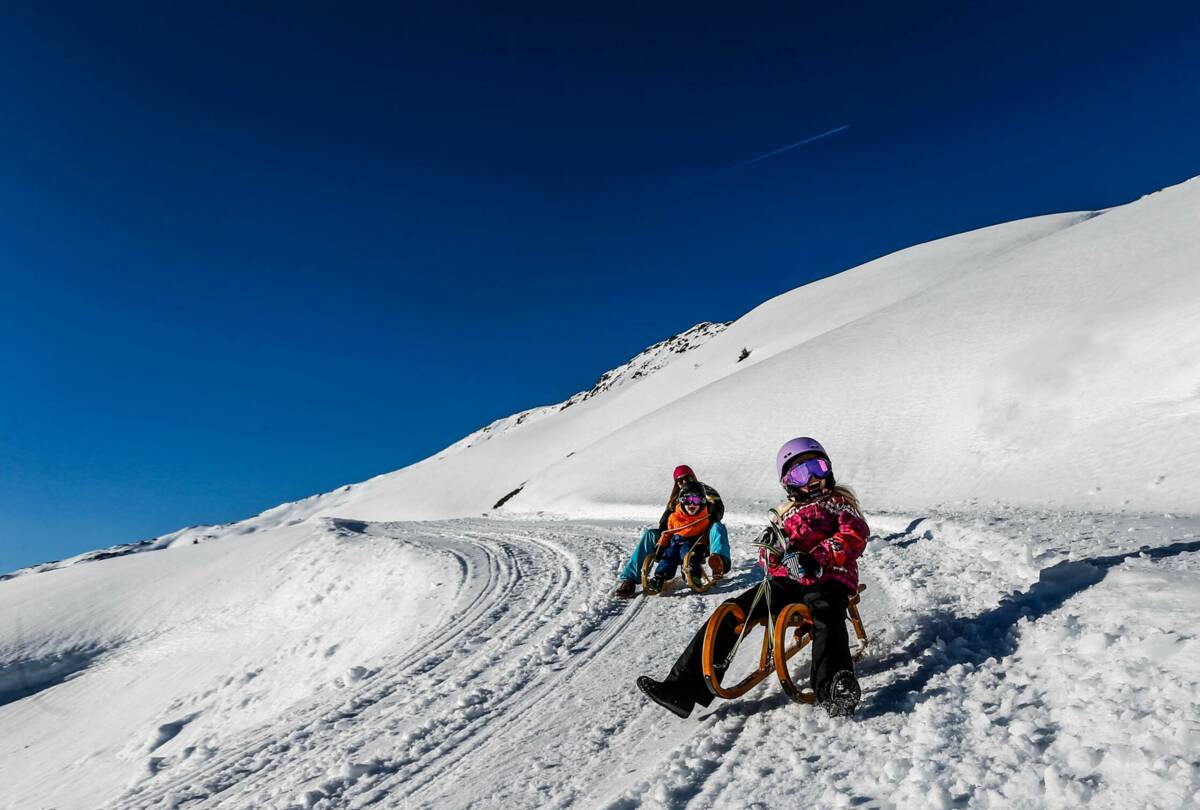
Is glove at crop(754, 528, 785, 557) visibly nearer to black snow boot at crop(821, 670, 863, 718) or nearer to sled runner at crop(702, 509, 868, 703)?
sled runner at crop(702, 509, 868, 703)

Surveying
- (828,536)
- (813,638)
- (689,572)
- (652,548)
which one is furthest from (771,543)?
(652,548)

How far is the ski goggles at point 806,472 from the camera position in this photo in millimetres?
4762

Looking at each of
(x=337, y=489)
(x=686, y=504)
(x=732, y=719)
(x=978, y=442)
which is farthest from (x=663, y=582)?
(x=337, y=489)

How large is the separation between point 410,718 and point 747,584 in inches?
184

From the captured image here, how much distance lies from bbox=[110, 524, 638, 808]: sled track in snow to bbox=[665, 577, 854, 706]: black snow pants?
1.52 metres

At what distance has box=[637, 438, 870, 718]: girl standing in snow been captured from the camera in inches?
149

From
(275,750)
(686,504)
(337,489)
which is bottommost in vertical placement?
(275,750)

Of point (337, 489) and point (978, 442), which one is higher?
point (337, 489)

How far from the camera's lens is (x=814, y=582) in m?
4.21

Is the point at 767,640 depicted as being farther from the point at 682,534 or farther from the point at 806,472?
the point at 682,534

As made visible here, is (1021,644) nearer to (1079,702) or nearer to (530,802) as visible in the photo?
(1079,702)

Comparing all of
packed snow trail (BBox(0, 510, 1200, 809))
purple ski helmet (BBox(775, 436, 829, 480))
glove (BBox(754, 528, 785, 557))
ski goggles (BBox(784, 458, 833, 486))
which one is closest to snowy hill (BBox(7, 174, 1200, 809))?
packed snow trail (BBox(0, 510, 1200, 809))

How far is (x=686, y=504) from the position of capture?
8.79m

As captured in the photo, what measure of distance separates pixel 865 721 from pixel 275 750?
4037 mm
